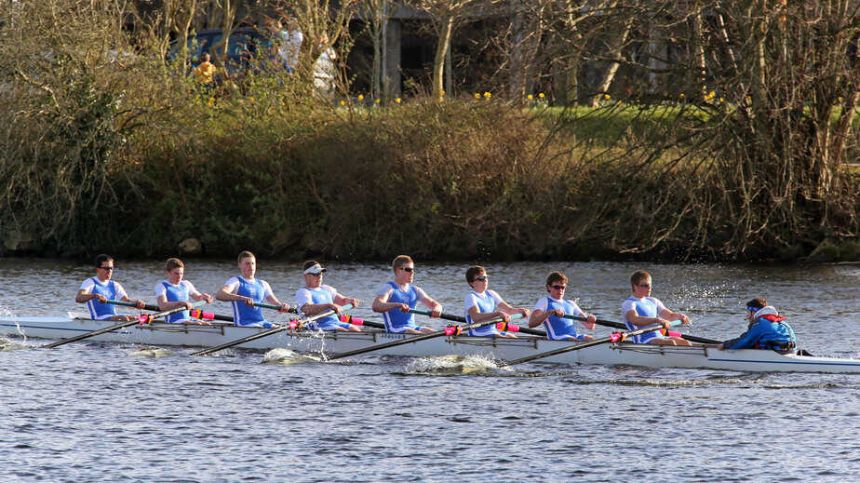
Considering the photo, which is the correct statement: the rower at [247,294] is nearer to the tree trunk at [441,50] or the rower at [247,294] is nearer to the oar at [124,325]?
the oar at [124,325]

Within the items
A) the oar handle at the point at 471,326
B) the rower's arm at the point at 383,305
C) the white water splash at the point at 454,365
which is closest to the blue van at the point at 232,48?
the rower's arm at the point at 383,305

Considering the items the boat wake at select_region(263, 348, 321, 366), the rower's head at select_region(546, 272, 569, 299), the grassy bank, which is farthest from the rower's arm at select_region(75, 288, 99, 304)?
the grassy bank

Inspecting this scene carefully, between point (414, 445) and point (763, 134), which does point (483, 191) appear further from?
point (414, 445)

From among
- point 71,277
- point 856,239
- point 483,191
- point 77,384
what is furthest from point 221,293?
point 856,239

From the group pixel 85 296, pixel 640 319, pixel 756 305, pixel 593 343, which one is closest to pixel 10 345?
pixel 85 296

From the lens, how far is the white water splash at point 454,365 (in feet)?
62.0

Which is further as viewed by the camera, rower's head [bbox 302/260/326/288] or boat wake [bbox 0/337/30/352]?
boat wake [bbox 0/337/30/352]

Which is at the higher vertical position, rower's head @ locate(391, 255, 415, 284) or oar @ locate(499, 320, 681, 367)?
rower's head @ locate(391, 255, 415, 284)

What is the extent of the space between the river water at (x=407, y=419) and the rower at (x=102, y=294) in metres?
0.76

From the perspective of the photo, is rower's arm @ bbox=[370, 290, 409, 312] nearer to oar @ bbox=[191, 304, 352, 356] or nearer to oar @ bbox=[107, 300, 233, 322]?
oar @ bbox=[191, 304, 352, 356]

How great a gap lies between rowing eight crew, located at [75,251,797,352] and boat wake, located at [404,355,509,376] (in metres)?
0.48

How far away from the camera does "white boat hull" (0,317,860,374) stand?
18.0 meters

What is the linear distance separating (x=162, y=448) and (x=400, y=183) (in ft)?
64.0

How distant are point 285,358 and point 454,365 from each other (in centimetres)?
242
